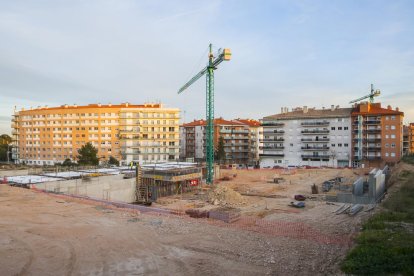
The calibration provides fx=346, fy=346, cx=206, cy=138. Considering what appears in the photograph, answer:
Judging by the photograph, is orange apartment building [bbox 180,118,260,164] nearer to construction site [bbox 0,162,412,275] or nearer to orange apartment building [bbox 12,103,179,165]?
orange apartment building [bbox 12,103,179,165]

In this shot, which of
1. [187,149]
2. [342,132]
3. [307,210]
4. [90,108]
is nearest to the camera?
[307,210]

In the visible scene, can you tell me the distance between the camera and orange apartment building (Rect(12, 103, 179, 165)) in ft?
265

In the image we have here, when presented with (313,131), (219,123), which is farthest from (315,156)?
(219,123)

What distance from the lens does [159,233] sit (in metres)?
18.0

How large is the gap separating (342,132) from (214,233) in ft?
220

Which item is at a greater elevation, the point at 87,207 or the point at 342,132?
the point at 342,132

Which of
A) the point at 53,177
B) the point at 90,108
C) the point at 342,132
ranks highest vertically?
the point at 90,108

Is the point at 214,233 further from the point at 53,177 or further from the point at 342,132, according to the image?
the point at 342,132

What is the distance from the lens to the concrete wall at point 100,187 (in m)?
33.8

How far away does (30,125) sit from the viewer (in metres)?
91.4

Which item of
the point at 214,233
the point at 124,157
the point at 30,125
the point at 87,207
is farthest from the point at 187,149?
the point at 214,233

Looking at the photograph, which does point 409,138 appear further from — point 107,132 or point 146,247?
point 146,247

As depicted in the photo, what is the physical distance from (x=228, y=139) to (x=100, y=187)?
65.2 meters

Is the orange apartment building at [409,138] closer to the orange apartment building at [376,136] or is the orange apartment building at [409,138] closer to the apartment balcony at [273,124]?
the orange apartment building at [376,136]
